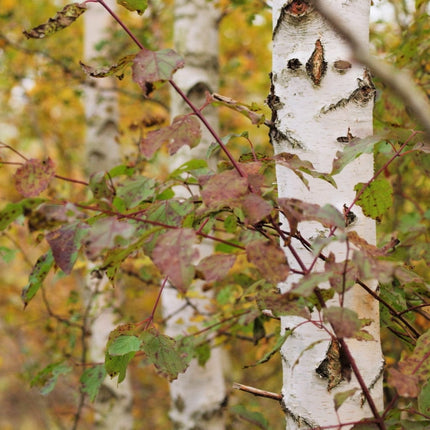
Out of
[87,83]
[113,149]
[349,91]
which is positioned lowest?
[349,91]

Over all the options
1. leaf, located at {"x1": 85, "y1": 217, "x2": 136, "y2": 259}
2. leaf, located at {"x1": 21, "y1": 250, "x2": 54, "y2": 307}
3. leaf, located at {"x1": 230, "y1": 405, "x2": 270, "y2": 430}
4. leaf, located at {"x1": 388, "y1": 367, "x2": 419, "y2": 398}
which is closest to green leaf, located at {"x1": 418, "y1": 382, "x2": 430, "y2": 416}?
leaf, located at {"x1": 388, "y1": 367, "x2": 419, "y2": 398}

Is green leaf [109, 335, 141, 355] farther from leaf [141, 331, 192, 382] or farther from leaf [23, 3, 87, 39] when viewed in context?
leaf [23, 3, 87, 39]

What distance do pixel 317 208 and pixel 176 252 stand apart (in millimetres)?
196

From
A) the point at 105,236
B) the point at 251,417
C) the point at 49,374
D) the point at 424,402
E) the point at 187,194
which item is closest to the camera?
the point at 105,236

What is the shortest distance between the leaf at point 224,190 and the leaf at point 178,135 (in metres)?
0.08

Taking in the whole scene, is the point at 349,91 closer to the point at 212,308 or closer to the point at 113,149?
the point at 212,308

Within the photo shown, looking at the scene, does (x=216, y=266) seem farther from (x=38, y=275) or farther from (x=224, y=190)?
(x=38, y=275)

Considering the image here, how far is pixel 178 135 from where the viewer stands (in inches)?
27.8

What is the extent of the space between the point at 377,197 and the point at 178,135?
390 mm

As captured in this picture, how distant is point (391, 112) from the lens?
55.6 inches

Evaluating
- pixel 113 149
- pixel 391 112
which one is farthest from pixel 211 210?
pixel 113 149

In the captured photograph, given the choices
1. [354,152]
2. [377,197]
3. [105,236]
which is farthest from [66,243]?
[377,197]

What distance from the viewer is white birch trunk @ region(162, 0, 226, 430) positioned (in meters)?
1.96

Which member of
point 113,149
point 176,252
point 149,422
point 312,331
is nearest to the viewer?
point 176,252
